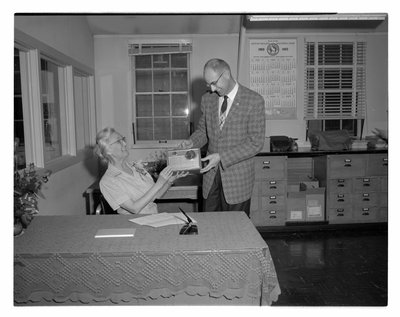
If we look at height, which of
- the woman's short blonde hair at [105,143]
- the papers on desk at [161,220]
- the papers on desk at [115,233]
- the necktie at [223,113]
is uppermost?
the necktie at [223,113]

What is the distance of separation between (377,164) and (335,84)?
1.44m

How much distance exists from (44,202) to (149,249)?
2.01 meters

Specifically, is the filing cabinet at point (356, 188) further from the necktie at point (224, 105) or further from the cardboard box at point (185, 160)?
the cardboard box at point (185, 160)

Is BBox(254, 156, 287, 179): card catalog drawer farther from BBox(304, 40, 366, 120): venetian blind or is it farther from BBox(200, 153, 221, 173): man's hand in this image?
BBox(200, 153, 221, 173): man's hand

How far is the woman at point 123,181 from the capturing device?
8.44 ft

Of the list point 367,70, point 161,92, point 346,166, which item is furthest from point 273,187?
point 367,70

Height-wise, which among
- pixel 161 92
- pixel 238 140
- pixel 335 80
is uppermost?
pixel 335 80

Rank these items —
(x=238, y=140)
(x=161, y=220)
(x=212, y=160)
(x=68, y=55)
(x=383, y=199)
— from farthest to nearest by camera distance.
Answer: (x=383, y=199)
(x=68, y=55)
(x=238, y=140)
(x=212, y=160)
(x=161, y=220)

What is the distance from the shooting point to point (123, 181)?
270 cm

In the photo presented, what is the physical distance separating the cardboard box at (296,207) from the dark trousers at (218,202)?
2.13 m

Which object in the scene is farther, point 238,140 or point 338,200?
point 338,200

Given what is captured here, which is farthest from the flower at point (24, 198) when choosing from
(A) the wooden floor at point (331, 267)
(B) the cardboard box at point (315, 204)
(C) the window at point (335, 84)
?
(C) the window at point (335, 84)

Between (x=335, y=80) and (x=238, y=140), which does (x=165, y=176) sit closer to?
(x=238, y=140)

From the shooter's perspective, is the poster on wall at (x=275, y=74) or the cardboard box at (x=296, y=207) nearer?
the cardboard box at (x=296, y=207)
